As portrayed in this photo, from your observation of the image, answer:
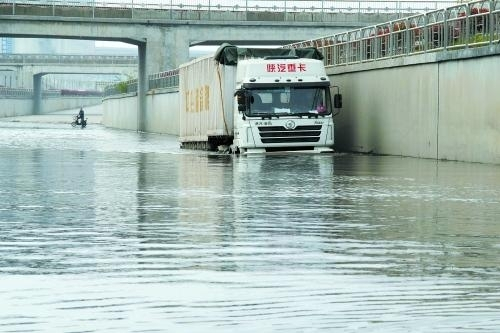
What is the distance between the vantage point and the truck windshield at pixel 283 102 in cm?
3912

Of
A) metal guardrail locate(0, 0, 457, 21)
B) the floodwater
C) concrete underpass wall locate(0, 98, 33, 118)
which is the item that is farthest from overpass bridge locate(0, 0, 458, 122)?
concrete underpass wall locate(0, 98, 33, 118)

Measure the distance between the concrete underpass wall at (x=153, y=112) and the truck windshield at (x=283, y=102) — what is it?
40981 mm

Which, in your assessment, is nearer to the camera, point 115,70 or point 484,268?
point 484,268

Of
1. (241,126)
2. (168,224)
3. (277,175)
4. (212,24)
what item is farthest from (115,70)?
(168,224)

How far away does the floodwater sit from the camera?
8.51 metres

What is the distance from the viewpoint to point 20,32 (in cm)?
9156

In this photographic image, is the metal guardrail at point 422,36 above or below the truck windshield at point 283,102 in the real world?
above

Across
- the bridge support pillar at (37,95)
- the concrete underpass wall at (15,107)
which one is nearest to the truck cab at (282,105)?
the concrete underpass wall at (15,107)

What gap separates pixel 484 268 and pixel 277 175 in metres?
16.2

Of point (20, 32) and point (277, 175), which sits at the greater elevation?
point (20, 32)

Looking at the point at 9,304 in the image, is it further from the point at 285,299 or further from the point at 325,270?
the point at 325,270

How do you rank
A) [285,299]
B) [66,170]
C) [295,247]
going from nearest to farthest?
[285,299]
[295,247]
[66,170]

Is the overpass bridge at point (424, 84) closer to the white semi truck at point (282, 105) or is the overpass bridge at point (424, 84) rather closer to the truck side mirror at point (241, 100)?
the white semi truck at point (282, 105)

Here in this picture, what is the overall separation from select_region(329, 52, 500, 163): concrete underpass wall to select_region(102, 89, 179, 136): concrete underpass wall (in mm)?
35204
